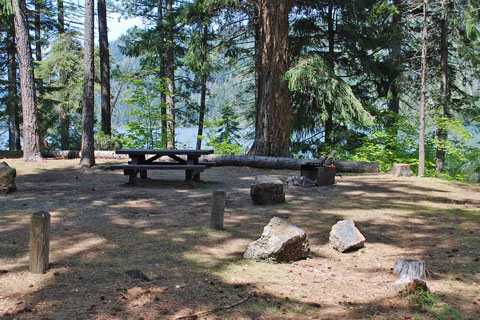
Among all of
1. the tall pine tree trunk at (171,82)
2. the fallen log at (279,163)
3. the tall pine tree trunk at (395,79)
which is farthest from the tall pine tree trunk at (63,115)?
the tall pine tree trunk at (395,79)

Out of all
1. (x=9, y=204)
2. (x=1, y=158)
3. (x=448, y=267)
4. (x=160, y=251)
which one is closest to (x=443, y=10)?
(x=448, y=267)

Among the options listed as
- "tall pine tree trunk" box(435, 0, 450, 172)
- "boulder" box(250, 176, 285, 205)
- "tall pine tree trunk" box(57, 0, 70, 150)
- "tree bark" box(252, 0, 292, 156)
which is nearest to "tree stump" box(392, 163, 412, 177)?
"tree bark" box(252, 0, 292, 156)

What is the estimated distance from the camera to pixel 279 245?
452cm

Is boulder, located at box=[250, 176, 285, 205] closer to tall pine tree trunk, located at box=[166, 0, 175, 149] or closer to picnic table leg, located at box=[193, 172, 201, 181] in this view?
picnic table leg, located at box=[193, 172, 201, 181]

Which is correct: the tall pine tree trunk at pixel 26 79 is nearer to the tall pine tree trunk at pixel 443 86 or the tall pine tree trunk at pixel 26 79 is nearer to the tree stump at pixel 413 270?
the tree stump at pixel 413 270

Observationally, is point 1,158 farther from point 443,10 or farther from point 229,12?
point 443,10

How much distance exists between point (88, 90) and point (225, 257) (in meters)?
9.64

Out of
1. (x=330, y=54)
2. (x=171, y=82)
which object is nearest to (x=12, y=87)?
(x=171, y=82)

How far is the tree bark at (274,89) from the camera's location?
13.3 meters

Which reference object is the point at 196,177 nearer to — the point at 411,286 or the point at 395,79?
the point at 411,286

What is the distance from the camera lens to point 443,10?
13328 millimetres

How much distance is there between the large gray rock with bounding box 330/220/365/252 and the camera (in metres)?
4.98

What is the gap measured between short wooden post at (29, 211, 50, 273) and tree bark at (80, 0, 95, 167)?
8.99m

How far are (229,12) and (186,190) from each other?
9585mm
